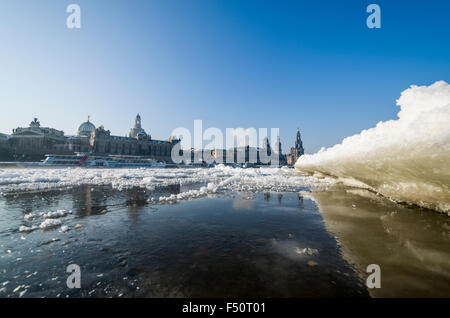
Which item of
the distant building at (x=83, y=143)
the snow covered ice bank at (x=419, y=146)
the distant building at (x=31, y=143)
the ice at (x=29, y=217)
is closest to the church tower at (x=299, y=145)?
the distant building at (x=83, y=143)

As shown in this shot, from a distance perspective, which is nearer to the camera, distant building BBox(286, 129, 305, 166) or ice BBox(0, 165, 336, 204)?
ice BBox(0, 165, 336, 204)

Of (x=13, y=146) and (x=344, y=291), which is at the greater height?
(x=13, y=146)

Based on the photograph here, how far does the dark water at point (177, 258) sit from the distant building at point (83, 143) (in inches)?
3335

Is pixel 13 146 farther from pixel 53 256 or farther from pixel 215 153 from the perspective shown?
pixel 53 256

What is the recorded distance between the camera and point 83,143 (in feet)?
A: 297

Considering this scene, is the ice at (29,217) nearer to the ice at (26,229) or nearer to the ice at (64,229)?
the ice at (26,229)

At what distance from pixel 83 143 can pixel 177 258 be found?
10982 centimetres

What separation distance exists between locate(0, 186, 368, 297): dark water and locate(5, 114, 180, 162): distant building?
8470 centimetres

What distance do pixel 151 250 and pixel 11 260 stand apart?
6.25ft

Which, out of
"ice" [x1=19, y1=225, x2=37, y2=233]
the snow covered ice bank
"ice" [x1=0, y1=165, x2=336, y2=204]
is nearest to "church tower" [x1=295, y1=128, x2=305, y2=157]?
"ice" [x1=0, y1=165, x2=336, y2=204]

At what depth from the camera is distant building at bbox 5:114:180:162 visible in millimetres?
73287

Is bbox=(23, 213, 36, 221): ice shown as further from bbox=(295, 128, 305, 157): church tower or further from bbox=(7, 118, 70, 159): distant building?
bbox=(295, 128, 305, 157): church tower

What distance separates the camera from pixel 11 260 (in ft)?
9.04
